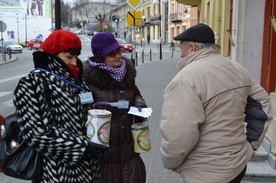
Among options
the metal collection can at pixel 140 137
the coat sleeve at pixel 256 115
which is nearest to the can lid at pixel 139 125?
the metal collection can at pixel 140 137

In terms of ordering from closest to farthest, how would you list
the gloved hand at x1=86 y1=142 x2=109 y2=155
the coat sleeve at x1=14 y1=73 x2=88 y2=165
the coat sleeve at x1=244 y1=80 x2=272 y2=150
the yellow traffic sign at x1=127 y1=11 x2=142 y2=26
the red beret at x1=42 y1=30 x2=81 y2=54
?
the coat sleeve at x1=14 y1=73 x2=88 y2=165 → the gloved hand at x1=86 y1=142 x2=109 y2=155 → the red beret at x1=42 y1=30 x2=81 y2=54 → the coat sleeve at x1=244 y1=80 x2=272 y2=150 → the yellow traffic sign at x1=127 y1=11 x2=142 y2=26

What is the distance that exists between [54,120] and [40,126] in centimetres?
11

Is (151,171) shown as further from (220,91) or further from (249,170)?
(220,91)

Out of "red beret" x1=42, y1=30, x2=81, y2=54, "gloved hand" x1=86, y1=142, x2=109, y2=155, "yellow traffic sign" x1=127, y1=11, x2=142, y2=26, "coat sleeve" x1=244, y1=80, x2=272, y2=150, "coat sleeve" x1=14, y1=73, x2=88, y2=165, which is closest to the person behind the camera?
"coat sleeve" x1=14, y1=73, x2=88, y2=165

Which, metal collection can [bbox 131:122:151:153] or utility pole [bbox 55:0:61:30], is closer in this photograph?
metal collection can [bbox 131:122:151:153]

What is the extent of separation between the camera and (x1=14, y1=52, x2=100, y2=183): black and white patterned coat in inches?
84.8

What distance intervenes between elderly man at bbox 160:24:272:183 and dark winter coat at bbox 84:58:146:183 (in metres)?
0.46

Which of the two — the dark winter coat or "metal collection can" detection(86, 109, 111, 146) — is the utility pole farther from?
"metal collection can" detection(86, 109, 111, 146)

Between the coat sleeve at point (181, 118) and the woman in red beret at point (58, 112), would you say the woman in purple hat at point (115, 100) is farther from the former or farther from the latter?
the coat sleeve at point (181, 118)

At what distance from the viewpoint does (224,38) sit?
10.5 metres

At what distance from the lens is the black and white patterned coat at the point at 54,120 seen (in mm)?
2154

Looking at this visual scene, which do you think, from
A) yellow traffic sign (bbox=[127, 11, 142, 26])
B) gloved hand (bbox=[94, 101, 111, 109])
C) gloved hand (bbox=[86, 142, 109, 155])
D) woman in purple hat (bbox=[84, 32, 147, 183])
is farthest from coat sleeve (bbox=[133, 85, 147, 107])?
yellow traffic sign (bbox=[127, 11, 142, 26])

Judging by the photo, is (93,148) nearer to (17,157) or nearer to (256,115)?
(17,157)

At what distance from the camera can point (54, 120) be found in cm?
224
